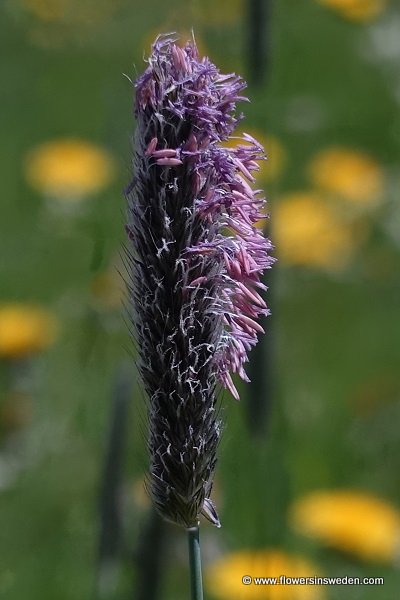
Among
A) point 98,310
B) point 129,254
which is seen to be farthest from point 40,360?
point 129,254

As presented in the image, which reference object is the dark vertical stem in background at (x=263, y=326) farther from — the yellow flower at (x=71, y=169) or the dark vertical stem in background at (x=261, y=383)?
the yellow flower at (x=71, y=169)

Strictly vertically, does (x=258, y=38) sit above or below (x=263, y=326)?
above

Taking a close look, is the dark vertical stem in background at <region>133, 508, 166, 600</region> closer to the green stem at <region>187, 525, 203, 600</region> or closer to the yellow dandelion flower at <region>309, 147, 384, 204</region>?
the green stem at <region>187, 525, 203, 600</region>

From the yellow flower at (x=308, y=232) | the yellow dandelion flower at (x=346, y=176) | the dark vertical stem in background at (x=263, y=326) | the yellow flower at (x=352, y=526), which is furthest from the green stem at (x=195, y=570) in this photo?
the yellow dandelion flower at (x=346, y=176)

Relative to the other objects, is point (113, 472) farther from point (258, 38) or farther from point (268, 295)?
point (258, 38)

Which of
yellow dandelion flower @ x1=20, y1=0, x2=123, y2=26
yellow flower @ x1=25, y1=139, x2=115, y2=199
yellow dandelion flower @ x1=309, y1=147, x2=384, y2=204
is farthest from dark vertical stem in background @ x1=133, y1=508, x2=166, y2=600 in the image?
yellow dandelion flower @ x1=20, y1=0, x2=123, y2=26

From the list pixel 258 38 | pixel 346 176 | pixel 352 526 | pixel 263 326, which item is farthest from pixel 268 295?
pixel 346 176
